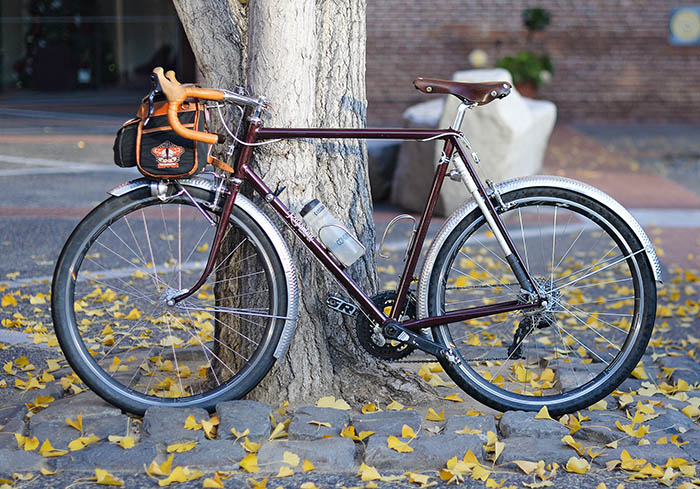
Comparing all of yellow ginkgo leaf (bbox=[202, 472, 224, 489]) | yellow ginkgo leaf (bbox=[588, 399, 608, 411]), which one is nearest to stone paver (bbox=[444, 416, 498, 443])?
yellow ginkgo leaf (bbox=[588, 399, 608, 411])

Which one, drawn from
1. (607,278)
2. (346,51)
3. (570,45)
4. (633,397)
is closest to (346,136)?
(346,51)

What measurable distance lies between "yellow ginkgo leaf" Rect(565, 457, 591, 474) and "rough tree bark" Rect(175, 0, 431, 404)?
28.0 inches

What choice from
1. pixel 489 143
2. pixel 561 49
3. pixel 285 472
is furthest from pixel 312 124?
pixel 561 49

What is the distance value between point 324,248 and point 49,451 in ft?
3.57

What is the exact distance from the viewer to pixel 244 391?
3.23 metres

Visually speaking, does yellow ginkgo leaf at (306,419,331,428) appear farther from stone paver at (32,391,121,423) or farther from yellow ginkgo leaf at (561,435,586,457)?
yellow ginkgo leaf at (561,435,586,457)

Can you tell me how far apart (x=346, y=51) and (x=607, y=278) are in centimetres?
303

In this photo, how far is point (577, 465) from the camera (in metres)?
2.91

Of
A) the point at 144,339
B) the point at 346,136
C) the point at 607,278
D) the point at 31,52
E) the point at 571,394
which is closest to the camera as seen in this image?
the point at 346,136

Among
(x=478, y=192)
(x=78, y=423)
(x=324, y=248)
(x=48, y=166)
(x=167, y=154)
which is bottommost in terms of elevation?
(x=78, y=423)

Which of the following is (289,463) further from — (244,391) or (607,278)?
(607,278)

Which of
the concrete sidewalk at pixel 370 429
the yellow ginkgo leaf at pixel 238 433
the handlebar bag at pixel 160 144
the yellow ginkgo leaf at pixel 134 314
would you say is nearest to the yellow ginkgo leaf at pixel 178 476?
the concrete sidewalk at pixel 370 429

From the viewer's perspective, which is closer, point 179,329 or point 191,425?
point 191,425

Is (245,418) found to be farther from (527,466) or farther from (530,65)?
(530,65)
